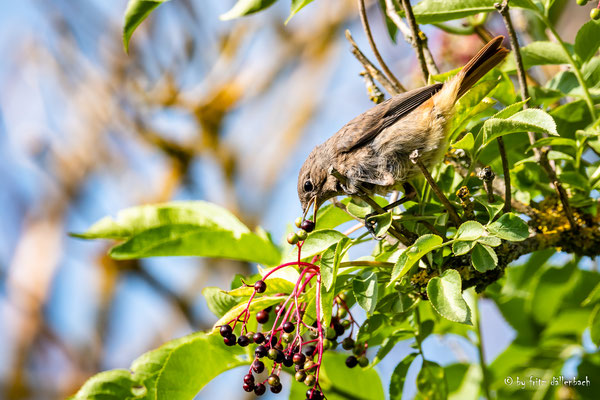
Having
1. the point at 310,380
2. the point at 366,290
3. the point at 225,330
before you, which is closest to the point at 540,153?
the point at 366,290

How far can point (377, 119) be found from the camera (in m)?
2.41

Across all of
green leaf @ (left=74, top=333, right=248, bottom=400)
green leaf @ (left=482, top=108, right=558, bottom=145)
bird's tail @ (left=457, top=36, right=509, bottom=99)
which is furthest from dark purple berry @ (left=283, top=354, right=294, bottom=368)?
bird's tail @ (left=457, top=36, right=509, bottom=99)

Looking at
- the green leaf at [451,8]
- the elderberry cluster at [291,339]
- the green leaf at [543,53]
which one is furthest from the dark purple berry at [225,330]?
the green leaf at [543,53]

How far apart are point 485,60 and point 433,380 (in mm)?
1016

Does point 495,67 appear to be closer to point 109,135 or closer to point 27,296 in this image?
point 109,135

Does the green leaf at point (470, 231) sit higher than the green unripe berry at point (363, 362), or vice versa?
the green leaf at point (470, 231)

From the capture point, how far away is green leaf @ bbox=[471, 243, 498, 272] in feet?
4.85

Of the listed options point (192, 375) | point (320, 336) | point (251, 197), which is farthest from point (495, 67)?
point (251, 197)

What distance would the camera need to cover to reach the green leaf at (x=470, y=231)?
4.71 feet

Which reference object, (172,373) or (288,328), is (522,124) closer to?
(288,328)

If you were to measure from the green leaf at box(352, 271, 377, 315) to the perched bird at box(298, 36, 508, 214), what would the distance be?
1.68 feet

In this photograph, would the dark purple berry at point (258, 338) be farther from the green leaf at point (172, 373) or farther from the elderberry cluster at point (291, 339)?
the green leaf at point (172, 373)

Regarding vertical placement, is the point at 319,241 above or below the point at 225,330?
above

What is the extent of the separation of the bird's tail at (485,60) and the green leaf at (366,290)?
86 cm
